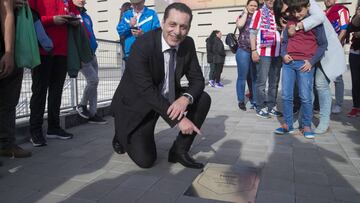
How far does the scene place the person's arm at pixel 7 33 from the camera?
285cm

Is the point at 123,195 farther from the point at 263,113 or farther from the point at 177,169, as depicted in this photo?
the point at 263,113

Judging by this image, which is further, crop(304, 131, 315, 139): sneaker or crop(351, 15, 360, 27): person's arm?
crop(351, 15, 360, 27): person's arm

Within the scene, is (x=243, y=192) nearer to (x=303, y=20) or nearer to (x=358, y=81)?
(x=303, y=20)

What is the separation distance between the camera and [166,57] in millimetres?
3117

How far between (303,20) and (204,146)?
1946 millimetres

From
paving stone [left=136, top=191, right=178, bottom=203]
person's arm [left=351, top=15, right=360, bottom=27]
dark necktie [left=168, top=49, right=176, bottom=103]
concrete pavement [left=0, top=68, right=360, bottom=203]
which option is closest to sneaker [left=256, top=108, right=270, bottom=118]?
concrete pavement [left=0, top=68, right=360, bottom=203]

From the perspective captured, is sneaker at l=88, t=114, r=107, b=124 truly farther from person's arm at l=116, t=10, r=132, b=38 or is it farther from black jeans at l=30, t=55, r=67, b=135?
person's arm at l=116, t=10, r=132, b=38

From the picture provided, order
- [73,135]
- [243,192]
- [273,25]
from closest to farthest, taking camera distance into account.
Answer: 1. [243,192]
2. [73,135]
3. [273,25]

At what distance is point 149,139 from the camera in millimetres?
3225

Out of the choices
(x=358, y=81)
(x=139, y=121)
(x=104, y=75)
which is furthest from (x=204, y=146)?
(x=358, y=81)

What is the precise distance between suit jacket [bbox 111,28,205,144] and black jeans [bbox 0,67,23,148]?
915 mm

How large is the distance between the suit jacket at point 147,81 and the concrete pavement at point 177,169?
18.9 inches

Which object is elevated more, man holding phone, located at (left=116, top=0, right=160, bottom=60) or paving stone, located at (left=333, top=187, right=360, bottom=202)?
man holding phone, located at (left=116, top=0, right=160, bottom=60)

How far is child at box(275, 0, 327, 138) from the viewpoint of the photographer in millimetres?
4227
